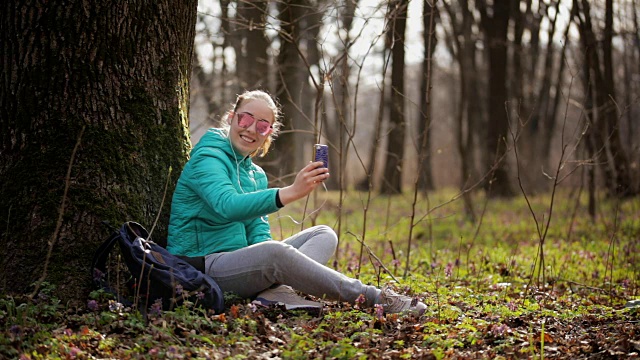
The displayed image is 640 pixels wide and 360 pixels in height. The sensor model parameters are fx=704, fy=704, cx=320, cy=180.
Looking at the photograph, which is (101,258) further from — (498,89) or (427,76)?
(498,89)

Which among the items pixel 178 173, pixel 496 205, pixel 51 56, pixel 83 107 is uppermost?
pixel 51 56

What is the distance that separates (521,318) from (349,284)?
1.11 meters

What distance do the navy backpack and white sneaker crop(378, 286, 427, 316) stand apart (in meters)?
0.99

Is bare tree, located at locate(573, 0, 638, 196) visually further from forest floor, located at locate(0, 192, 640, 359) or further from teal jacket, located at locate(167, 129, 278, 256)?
teal jacket, located at locate(167, 129, 278, 256)

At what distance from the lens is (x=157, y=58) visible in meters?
4.57

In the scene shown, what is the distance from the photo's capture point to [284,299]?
4316mm

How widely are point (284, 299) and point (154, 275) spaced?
847mm

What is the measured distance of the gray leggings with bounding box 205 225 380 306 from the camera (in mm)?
4137

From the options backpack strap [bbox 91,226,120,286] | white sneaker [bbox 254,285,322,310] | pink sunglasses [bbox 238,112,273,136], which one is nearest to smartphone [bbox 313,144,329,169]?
pink sunglasses [bbox 238,112,273,136]

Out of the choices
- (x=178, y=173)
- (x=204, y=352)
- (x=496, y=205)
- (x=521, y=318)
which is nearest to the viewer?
(x=204, y=352)

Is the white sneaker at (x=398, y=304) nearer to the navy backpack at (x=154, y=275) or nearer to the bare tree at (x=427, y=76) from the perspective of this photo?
the navy backpack at (x=154, y=275)

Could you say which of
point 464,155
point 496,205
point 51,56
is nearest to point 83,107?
point 51,56

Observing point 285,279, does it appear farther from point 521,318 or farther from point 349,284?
point 521,318

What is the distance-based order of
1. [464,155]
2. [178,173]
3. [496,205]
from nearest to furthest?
[178,173] < [464,155] < [496,205]
